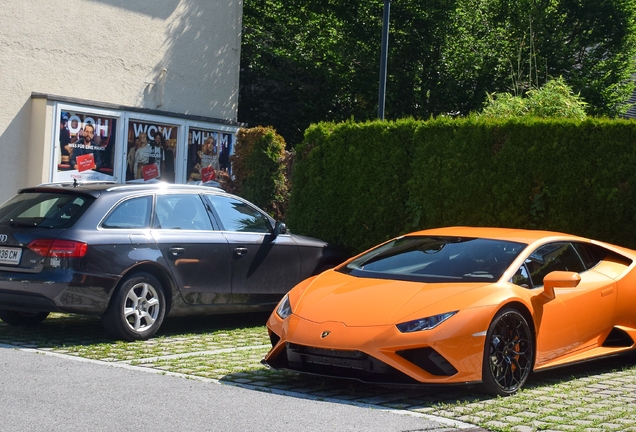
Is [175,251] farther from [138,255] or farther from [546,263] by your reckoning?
[546,263]

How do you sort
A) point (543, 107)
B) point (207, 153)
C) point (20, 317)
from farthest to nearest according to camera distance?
point (207, 153), point (543, 107), point (20, 317)

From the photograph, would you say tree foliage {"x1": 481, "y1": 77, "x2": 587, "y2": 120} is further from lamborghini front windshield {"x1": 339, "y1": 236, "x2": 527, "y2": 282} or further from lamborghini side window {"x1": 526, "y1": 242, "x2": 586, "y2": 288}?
lamborghini front windshield {"x1": 339, "y1": 236, "x2": 527, "y2": 282}

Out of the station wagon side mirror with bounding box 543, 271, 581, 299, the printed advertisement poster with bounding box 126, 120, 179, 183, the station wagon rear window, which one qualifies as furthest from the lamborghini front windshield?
the printed advertisement poster with bounding box 126, 120, 179, 183

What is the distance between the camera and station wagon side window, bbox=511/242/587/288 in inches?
302

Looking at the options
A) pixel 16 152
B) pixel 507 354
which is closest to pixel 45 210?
pixel 507 354

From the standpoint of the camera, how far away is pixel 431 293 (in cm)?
722

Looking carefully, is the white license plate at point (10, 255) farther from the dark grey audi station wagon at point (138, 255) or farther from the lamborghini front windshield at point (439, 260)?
the lamborghini front windshield at point (439, 260)

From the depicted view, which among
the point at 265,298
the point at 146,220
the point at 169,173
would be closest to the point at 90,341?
the point at 146,220

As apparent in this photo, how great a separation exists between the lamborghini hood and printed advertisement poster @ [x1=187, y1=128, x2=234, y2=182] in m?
13.4

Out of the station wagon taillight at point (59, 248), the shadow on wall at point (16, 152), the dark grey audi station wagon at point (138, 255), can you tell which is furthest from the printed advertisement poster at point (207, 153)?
the station wagon taillight at point (59, 248)

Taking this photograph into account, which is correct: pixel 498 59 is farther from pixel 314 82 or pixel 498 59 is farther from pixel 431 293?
pixel 431 293

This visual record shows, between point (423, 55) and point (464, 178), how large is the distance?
16245 millimetres

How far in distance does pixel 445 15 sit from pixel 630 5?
5188 mm

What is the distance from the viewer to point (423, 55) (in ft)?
92.3
